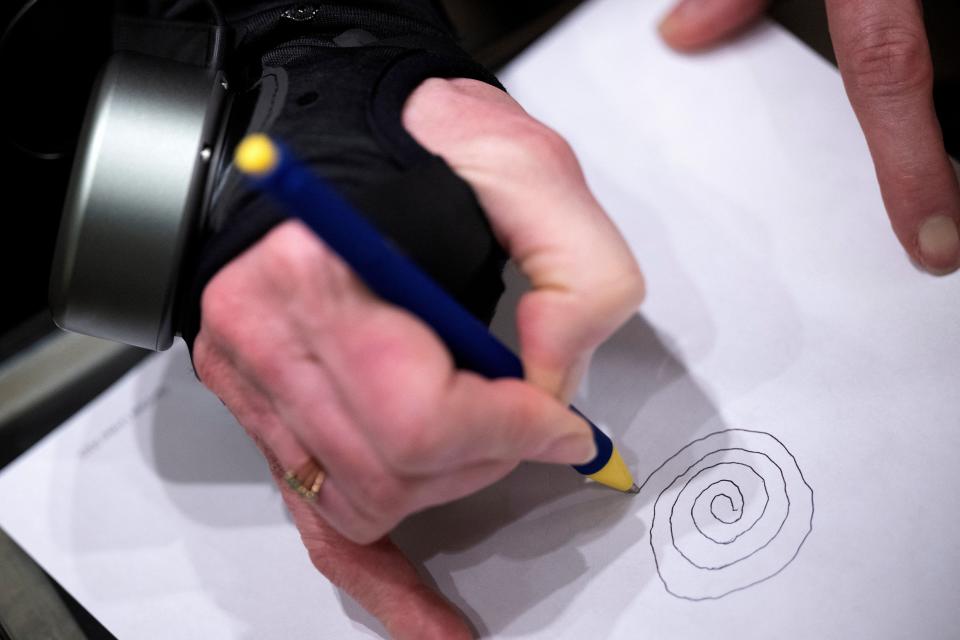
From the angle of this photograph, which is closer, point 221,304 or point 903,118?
point 221,304

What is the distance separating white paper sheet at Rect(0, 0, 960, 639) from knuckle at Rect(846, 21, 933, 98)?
4cm

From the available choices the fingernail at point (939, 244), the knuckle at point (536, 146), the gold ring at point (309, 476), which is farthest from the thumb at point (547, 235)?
the fingernail at point (939, 244)

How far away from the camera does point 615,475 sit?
0.43 m

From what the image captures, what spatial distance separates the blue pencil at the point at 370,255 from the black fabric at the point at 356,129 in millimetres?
23

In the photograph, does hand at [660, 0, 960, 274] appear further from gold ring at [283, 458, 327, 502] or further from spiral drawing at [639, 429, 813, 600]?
gold ring at [283, 458, 327, 502]

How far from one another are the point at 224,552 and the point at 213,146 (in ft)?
0.80

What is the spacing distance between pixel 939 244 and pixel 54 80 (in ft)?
1.92

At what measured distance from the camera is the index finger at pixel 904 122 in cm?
48

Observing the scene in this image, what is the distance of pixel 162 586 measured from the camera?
482 millimetres

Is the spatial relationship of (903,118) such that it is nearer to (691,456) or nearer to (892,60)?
(892,60)

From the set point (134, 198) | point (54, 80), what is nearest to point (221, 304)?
point (134, 198)

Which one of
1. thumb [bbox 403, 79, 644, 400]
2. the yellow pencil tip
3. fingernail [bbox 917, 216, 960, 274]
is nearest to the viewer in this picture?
the yellow pencil tip

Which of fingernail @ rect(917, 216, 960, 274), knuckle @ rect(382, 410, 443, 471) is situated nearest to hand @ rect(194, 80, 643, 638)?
knuckle @ rect(382, 410, 443, 471)

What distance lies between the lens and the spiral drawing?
0.43 metres
